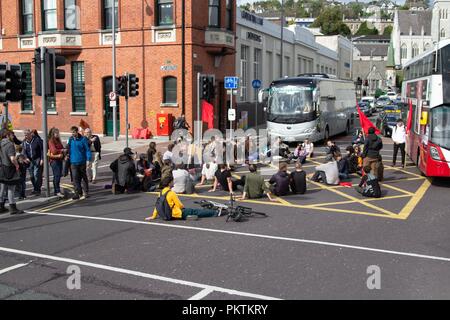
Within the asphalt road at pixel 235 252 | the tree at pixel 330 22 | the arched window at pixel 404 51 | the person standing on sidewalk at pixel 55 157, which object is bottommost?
the asphalt road at pixel 235 252

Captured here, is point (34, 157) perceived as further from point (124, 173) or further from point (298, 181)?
point (298, 181)

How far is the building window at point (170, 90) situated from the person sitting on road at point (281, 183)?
16978mm

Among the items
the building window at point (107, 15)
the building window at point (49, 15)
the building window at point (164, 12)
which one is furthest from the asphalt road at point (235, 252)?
the building window at point (49, 15)

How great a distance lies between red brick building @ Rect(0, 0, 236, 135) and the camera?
29797mm

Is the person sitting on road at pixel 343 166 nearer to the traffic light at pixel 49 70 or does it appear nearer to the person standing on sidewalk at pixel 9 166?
the traffic light at pixel 49 70

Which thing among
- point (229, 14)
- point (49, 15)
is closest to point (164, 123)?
point (229, 14)

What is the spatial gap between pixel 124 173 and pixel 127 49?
58.9 ft

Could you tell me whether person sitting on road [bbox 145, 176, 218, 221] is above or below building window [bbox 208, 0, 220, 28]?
below

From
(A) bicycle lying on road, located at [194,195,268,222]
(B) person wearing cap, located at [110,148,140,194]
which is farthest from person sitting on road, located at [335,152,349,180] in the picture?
(B) person wearing cap, located at [110,148,140,194]

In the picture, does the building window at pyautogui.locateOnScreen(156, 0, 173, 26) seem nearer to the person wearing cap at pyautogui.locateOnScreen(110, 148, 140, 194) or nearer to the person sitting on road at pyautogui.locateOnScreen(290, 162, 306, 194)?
the person wearing cap at pyautogui.locateOnScreen(110, 148, 140, 194)

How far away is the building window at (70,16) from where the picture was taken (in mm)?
31973

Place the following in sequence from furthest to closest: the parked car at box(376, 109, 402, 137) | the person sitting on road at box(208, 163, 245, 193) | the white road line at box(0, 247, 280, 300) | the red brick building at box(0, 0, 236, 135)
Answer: the parked car at box(376, 109, 402, 137) → the red brick building at box(0, 0, 236, 135) → the person sitting on road at box(208, 163, 245, 193) → the white road line at box(0, 247, 280, 300)

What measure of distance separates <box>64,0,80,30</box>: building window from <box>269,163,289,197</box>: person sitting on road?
2226cm

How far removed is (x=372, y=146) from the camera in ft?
51.6
